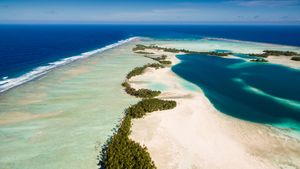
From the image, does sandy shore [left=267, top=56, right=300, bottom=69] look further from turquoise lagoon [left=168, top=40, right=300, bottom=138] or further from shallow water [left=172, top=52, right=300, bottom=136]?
shallow water [left=172, top=52, right=300, bottom=136]

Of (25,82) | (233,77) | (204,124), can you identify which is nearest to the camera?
(204,124)

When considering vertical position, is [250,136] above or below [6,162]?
above

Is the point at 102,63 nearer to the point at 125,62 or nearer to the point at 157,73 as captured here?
the point at 125,62

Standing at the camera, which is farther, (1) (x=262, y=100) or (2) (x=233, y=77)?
(2) (x=233, y=77)

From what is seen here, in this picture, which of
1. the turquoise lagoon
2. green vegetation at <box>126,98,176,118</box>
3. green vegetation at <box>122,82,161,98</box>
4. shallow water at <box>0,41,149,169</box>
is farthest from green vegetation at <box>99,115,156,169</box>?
the turquoise lagoon

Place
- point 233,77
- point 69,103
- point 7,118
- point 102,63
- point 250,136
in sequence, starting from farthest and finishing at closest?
point 102,63 → point 233,77 → point 69,103 → point 7,118 → point 250,136

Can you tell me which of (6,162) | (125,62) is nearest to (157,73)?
(125,62)

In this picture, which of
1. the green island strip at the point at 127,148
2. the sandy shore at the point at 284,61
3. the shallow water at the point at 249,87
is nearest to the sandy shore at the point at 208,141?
the green island strip at the point at 127,148
